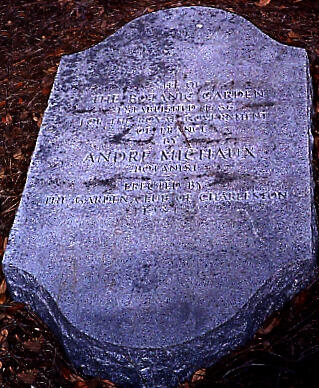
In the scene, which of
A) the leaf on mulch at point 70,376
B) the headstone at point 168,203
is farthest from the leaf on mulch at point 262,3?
the leaf on mulch at point 70,376

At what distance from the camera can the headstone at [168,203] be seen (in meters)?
2.75

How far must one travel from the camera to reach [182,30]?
392 centimetres

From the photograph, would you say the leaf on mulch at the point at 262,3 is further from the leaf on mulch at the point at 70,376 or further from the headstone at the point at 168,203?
the leaf on mulch at the point at 70,376

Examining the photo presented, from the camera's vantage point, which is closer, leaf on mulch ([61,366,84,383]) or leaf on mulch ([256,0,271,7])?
leaf on mulch ([61,366,84,383])

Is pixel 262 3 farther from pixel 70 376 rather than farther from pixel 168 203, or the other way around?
pixel 70 376

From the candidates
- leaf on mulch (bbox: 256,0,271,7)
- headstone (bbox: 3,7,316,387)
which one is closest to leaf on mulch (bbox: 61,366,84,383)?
headstone (bbox: 3,7,316,387)

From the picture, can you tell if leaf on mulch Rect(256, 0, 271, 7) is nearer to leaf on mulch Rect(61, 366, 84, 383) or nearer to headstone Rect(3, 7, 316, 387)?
headstone Rect(3, 7, 316, 387)

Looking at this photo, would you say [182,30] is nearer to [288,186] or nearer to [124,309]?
[288,186]

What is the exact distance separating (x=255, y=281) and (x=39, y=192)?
1.12 m

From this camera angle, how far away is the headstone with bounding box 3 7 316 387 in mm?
2748

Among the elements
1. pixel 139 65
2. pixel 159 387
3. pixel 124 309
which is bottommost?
pixel 159 387

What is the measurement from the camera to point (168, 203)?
121 inches

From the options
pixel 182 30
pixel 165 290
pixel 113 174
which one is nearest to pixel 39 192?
pixel 113 174

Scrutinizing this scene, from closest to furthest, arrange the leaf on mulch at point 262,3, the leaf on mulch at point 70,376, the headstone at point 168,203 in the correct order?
the headstone at point 168,203
the leaf on mulch at point 70,376
the leaf on mulch at point 262,3
